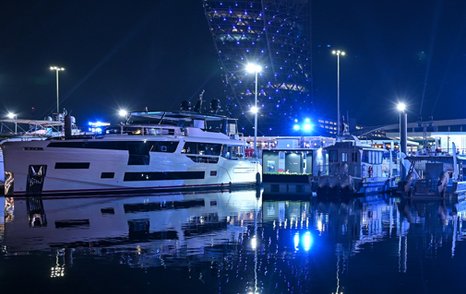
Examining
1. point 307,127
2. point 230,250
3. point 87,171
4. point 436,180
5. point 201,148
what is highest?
point 307,127

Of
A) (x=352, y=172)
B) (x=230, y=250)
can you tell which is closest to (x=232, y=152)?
(x=352, y=172)

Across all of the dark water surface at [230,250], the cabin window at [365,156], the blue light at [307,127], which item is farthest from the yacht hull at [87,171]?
the blue light at [307,127]

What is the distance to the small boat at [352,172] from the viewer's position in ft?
102

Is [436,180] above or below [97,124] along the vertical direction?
below

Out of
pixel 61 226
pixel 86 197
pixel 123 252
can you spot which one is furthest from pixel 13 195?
pixel 123 252

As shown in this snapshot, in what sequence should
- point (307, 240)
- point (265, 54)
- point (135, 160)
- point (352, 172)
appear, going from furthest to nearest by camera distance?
point (265, 54), point (135, 160), point (352, 172), point (307, 240)

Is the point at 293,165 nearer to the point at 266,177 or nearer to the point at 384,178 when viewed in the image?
the point at 266,177

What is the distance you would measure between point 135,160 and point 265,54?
1957 inches

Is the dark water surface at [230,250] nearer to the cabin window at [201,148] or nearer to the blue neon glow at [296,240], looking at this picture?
the blue neon glow at [296,240]

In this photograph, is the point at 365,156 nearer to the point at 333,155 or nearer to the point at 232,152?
the point at 333,155

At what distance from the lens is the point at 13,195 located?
102ft

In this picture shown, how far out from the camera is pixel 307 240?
15.4 metres

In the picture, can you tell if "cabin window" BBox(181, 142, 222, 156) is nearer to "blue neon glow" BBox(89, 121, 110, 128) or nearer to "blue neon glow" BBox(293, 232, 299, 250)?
"blue neon glow" BBox(89, 121, 110, 128)

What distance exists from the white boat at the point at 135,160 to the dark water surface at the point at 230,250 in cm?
775
